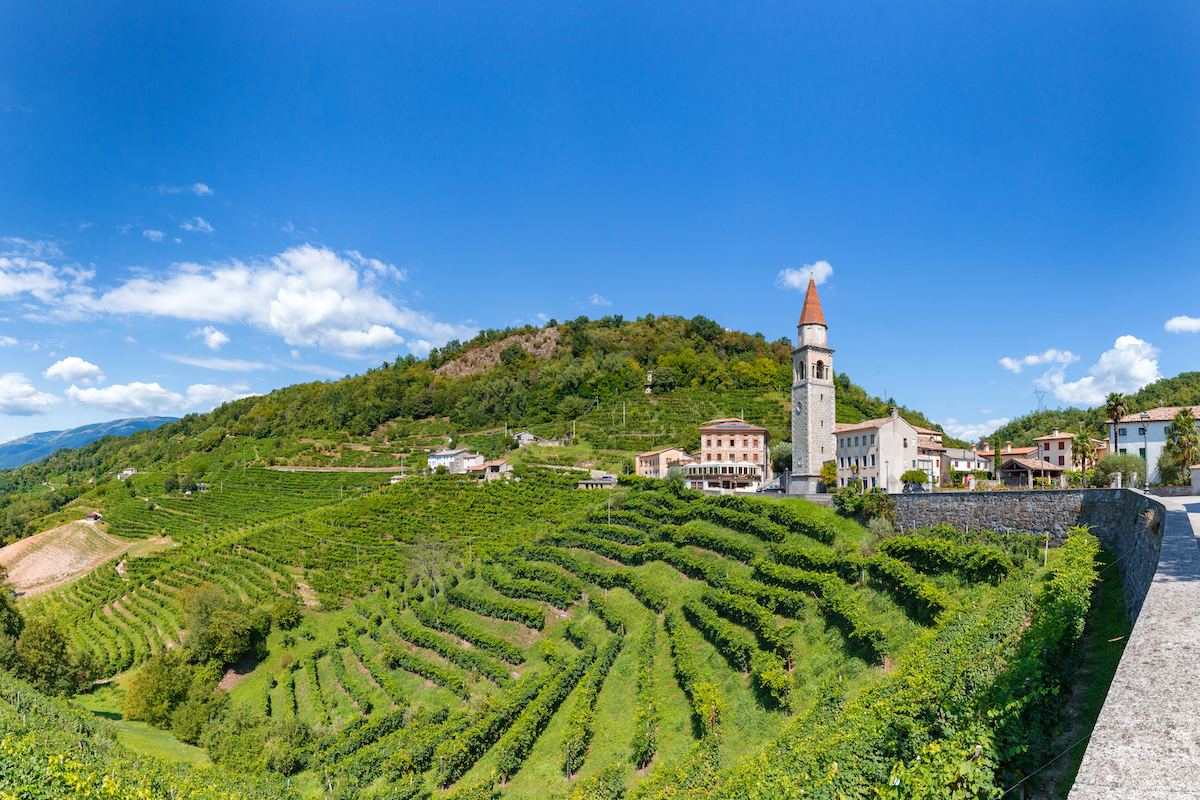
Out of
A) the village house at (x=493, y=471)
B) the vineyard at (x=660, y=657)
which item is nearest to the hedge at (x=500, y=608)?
the vineyard at (x=660, y=657)

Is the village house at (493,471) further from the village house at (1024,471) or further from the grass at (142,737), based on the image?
the village house at (1024,471)

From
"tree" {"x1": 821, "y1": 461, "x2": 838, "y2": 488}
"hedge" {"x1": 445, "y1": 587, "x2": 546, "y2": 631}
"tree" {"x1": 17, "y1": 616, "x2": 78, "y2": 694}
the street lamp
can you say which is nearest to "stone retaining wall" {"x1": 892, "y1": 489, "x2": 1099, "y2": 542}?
"tree" {"x1": 821, "y1": 461, "x2": 838, "y2": 488}

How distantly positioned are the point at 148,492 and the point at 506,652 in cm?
9211

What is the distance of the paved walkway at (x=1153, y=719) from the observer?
→ 171 inches

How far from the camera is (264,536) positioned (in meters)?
58.6

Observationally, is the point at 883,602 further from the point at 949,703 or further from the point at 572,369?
the point at 572,369

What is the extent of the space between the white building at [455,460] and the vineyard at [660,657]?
1325 inches

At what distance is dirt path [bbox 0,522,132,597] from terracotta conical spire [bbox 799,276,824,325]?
80061mm

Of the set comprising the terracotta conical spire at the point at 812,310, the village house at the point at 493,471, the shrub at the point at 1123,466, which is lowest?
the village house at the point at 493,471

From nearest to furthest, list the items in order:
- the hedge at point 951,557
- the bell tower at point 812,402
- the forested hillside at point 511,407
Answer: the hedge at point 951,557, the bell tower at point 812,402, the forested hillside at point 511,407

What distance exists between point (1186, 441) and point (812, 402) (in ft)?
67.5

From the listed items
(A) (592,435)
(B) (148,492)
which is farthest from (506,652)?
(B) (148,492)

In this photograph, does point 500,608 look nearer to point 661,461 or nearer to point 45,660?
point 45,660

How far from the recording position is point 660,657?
2448cm
